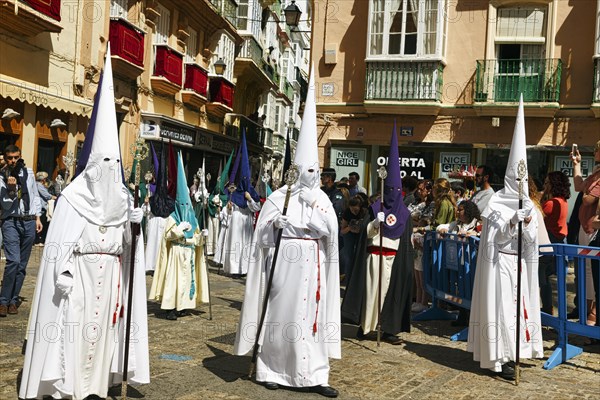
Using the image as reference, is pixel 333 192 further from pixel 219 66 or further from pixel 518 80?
pixel 219 66

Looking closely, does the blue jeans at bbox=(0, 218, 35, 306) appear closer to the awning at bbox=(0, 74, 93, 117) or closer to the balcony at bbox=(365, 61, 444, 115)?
the awning at bbox=(0, 74, 93, 117)

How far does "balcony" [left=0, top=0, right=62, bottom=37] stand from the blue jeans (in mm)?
7712

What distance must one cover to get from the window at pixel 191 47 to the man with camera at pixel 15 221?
60.2ft

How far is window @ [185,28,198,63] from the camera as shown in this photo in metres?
27.6

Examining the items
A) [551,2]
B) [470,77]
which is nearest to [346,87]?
[470,77]

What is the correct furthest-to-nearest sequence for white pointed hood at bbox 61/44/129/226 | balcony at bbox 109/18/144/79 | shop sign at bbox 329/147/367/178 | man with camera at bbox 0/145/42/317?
balcony at bbox 109/18/144/79
shop sign at bbox 329/147/367/178
man with camera at bbox 0/145/42/317
white pointed hood at bbox 61/44/129/226

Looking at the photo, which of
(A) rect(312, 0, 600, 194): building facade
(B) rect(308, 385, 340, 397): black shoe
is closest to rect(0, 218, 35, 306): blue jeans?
(B) rect(308, 385, 340, 397): black shoe

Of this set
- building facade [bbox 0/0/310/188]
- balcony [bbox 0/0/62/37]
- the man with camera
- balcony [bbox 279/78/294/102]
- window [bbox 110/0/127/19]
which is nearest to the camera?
the man with camera

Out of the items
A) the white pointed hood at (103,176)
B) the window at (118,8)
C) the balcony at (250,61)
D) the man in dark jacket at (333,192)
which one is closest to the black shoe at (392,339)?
the man in dark jacket at (333,192)

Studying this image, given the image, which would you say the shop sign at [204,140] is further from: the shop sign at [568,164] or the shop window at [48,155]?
the shop sign at [568,164]

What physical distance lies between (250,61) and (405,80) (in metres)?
16.2

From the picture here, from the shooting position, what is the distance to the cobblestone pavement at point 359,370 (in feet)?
20.9

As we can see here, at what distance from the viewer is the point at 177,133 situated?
85.0ft

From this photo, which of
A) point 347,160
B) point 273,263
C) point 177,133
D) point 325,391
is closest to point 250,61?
point 177,133
